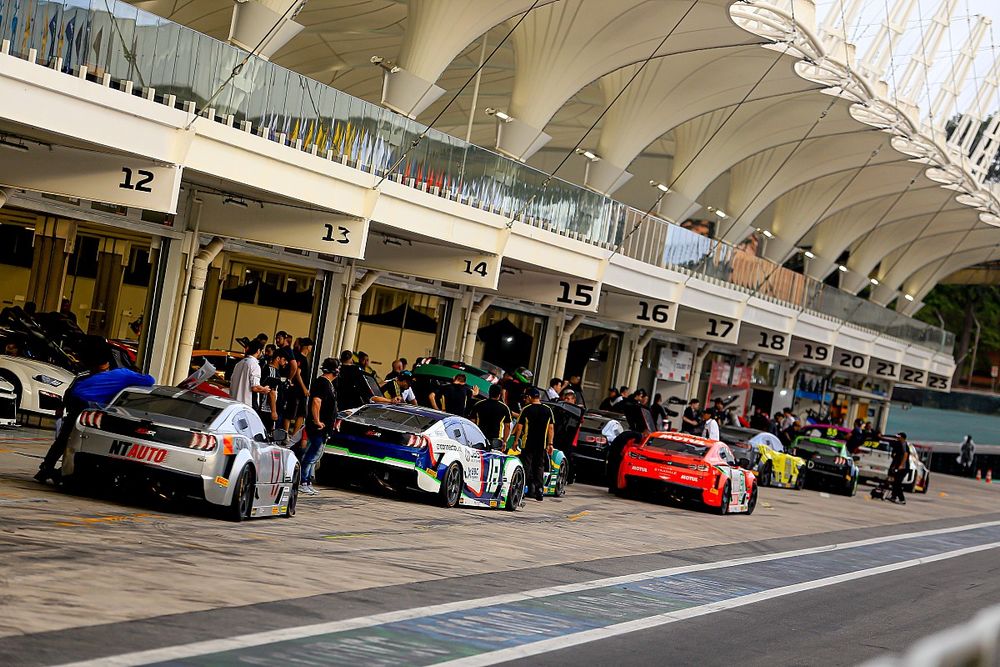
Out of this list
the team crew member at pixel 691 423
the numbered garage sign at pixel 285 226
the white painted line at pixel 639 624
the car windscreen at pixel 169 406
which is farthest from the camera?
the team crew member at pixel 691 423

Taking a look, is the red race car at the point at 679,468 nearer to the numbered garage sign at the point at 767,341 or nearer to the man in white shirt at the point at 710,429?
the man in white shirt at the point at 710,429

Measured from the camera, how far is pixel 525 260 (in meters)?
30.9

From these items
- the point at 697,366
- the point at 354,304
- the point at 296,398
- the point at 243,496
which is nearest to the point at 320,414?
the point at 296,398

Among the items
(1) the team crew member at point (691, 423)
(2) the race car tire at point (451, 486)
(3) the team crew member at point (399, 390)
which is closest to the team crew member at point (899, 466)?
(1) the team crew member at point (691, 423)

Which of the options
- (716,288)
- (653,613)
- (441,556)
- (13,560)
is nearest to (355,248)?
(441,556)

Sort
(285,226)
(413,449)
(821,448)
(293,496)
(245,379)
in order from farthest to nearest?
(821,448) → (285,226) → (245,379) → (413,449) → (293,496)

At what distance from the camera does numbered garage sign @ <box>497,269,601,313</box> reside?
111 ft

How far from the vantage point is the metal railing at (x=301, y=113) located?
57.5 ft

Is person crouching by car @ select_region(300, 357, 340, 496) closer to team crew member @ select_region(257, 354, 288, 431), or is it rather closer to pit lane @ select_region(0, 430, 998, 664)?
pit lane @ select_region(0, 430, 998, 664)

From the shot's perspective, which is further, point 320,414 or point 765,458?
point 765,458

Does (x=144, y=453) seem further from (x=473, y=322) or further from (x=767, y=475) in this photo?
(x=767, y=475)

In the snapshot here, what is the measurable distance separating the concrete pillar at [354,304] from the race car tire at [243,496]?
17.4 metres

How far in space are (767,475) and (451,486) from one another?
1997 cm

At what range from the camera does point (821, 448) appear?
1547 inches
